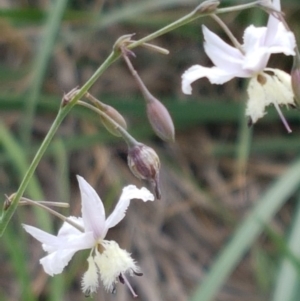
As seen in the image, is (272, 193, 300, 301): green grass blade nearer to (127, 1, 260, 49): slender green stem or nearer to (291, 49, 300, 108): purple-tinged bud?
(291, 49, 300, 108): purple-tinged bud

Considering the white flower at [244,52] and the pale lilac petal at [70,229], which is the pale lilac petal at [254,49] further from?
the pale lilac petal at [70,229]

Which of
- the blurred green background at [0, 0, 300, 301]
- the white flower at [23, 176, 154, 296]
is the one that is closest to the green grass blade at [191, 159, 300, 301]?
the blurred green background at [0, 0, 300, 301]

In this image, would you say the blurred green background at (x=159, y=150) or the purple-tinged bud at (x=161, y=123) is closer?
the purple-tinged bud at (x=161, y=123)

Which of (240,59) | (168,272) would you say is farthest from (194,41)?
(240,59)

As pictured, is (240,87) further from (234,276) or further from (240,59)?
(240,59)

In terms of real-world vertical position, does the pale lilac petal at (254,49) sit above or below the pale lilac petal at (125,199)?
above

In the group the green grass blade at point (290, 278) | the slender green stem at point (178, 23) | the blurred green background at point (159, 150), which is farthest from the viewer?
the blurred green background at point (159, 150)

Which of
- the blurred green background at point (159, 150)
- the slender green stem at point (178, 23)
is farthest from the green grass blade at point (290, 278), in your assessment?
the slender green stem at point (178, 23)
